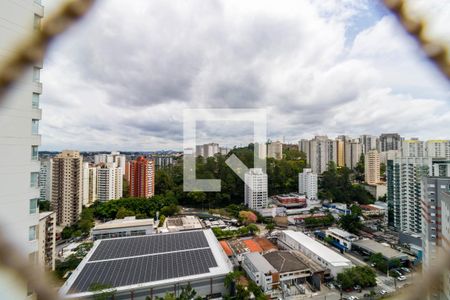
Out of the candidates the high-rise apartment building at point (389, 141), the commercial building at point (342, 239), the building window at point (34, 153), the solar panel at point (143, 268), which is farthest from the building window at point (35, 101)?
the high-rise apartment building at point (389, 141)

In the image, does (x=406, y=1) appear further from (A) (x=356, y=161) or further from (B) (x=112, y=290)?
(A) (x=356, y=161)

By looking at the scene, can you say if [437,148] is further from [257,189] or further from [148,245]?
[148,245]

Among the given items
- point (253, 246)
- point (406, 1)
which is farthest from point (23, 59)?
point (253, 246)

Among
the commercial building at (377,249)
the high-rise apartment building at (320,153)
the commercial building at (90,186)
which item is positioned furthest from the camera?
the high-rise apartment building at (320,153)

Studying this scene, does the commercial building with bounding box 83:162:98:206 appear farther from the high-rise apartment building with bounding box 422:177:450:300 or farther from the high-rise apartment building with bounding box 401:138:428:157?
the high-rise apartment building with bounding box 401:138:428:157

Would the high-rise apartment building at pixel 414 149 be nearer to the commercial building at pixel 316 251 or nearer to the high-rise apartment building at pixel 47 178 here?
the commercial building at pixel 316 251

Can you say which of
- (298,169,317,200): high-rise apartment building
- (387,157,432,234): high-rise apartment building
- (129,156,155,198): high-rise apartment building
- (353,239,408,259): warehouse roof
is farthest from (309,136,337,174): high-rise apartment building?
(129,156,155,198): high-rise apartment building
